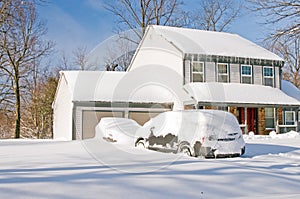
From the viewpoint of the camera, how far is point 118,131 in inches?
582

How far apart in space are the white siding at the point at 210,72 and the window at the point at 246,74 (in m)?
2.52

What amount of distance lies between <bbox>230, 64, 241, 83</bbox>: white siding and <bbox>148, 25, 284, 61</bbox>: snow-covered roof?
86cm

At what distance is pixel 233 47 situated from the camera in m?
24.6

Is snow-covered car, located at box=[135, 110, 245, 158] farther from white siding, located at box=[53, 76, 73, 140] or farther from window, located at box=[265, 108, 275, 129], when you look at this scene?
window, located at box=[265, 108, 275, 129]

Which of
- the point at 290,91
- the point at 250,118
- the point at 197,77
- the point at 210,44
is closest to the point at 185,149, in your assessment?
the point at 197,77

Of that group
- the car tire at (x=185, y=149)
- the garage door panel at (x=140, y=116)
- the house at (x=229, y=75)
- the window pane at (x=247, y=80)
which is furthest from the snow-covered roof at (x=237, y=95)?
the car tire at (x=185, y=149)

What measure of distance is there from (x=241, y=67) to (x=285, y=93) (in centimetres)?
427

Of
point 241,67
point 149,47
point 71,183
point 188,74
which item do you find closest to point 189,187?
point 71,183

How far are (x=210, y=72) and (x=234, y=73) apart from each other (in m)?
2.05

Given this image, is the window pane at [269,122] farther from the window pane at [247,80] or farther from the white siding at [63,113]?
the white siding at [63,113]

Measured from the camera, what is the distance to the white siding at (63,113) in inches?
817

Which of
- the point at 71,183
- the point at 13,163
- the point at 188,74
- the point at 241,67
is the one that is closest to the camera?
the point at 71,183

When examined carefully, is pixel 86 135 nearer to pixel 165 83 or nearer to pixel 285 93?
pixel 165 83

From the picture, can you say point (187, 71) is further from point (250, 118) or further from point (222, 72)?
point (250, 118)
